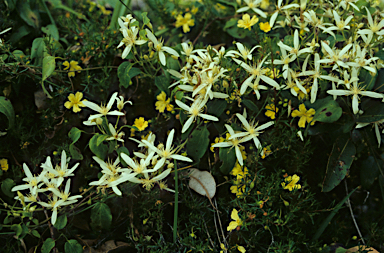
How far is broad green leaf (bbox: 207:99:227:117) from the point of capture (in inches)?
58.7

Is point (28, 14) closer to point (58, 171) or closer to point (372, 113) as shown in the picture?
point (58, 171)

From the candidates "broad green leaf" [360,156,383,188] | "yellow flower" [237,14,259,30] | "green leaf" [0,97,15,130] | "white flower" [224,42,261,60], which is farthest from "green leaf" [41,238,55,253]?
"broad green leaf" [360,156,383,188]

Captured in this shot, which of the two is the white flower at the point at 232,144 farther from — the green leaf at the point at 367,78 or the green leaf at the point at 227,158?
the green leaf at the point at 367,78

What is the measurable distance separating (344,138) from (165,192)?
3.41ft

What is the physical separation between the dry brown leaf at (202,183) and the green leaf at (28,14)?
147 cm

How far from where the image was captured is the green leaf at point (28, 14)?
2.00 meters

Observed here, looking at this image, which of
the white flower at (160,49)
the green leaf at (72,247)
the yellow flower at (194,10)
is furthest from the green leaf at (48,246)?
the yellow flower at (194,10)

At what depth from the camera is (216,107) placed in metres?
1.50

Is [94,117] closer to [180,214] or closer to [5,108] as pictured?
[5,108]

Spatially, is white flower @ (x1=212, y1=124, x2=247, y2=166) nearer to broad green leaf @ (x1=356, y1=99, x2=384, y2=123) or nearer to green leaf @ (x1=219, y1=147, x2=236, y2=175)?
green leaf @ (x1=219, y1=147, x2=236, y2=175)

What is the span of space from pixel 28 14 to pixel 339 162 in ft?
7.13

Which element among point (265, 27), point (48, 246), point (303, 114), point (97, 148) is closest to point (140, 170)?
point (97, 148)

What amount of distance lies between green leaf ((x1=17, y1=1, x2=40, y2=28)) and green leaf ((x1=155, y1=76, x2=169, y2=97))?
107 centimetres

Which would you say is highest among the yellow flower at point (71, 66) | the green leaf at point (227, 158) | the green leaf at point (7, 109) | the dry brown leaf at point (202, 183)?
the yellow flower at point (71, 66)
